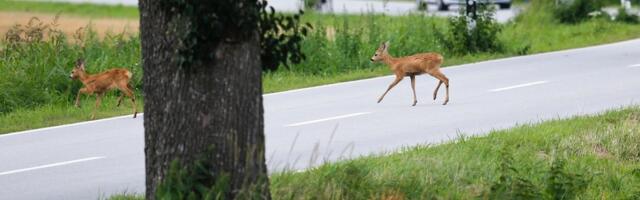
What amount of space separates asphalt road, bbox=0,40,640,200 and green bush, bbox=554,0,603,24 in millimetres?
7993

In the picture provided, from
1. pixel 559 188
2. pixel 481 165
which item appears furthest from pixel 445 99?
pixel 559 188

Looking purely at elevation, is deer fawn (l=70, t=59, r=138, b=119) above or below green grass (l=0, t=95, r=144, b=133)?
above

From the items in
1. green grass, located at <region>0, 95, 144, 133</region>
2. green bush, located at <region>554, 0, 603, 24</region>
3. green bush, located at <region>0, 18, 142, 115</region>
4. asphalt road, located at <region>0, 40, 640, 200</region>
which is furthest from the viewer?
green bush, located at <region>554, 0, 603, 24</region>

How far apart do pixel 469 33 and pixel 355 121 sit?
7.25m

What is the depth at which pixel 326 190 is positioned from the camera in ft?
30.8

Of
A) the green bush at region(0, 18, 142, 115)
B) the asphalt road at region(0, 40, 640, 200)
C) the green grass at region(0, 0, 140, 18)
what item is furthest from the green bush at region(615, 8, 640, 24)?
the green grass at region(0, 0, 140, 18)

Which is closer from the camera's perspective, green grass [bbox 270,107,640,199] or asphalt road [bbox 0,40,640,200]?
green grass [bbox 270,107,640,199]

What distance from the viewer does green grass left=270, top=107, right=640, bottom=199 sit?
384 inches

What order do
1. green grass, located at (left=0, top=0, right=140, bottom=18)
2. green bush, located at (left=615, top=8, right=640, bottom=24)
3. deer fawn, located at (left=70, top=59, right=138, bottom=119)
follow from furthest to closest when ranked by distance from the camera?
green grass, located at (left=0, top=0, right=140, bottom=18) → green bush, located at (left=615, top=8, right=640, bottom=24) → deer fawn, located at (left=70, top=59, right=138, bottom=119)

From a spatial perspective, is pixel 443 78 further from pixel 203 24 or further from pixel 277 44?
pixel 203 24

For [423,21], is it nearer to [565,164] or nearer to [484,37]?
[484,37]

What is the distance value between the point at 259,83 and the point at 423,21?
15563mm

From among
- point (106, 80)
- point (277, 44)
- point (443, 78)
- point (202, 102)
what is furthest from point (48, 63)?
point (202, 102)

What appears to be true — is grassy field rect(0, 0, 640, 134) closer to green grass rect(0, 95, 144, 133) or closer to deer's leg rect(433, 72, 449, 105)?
green grass rect(0, 95, 144, 133)
